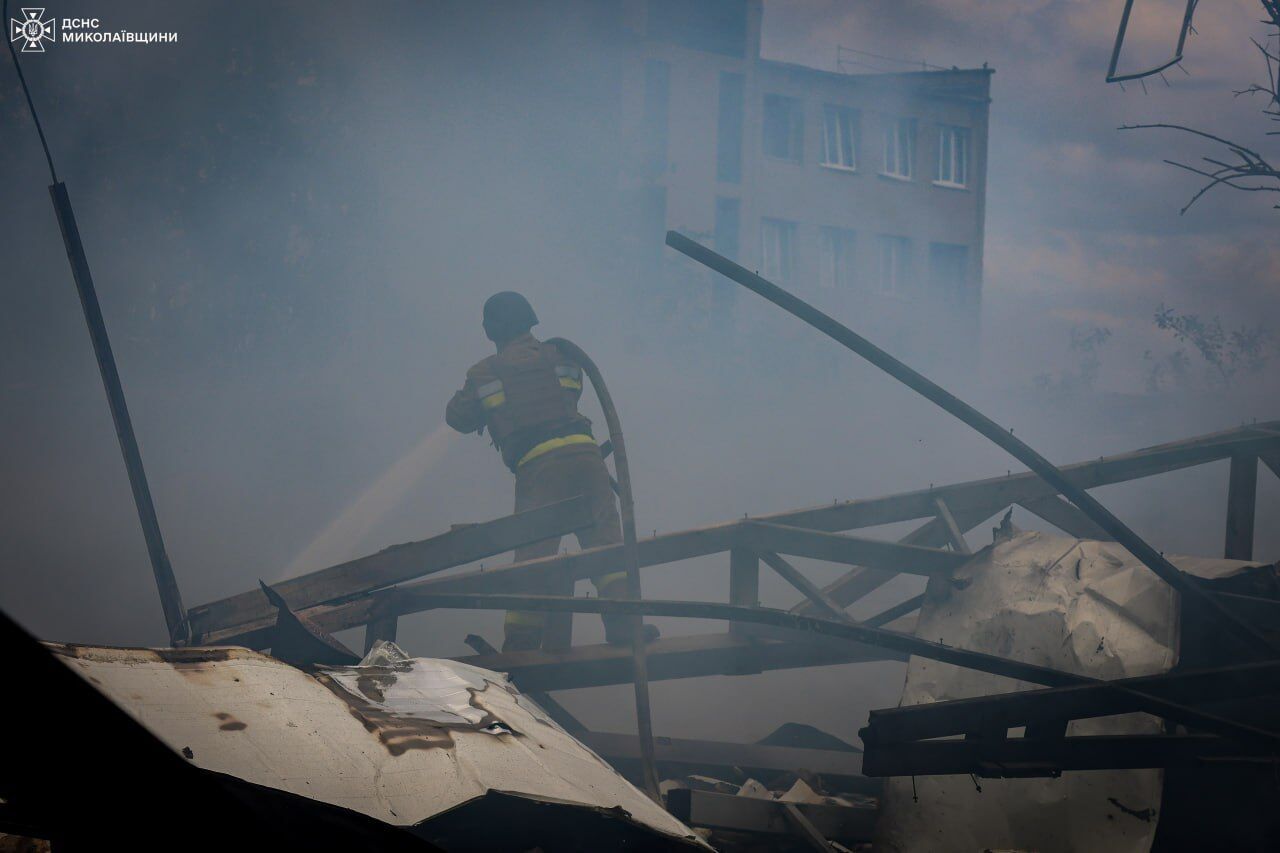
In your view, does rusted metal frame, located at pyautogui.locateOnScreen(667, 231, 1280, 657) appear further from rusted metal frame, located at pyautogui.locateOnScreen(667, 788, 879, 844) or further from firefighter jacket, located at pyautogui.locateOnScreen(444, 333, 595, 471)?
firefighter jacket, located at pyautogui.locateOnScreen(444, 333, 595, 471)

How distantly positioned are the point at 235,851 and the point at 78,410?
1675cm

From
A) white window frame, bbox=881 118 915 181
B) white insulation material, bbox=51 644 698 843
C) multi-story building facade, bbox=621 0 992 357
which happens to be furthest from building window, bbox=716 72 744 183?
white insulation material, bbox=51 644 698 843

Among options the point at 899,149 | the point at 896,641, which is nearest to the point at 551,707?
the point at 896,641

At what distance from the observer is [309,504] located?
50.5 ft

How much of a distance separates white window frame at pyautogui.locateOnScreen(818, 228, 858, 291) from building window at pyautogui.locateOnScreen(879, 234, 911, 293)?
3.08 feet

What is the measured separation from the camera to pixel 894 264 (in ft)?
83.5

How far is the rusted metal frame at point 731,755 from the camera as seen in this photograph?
4535 mm

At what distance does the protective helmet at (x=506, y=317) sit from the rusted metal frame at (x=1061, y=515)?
293 centimetres

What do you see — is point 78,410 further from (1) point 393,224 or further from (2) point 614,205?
(2) point 614,205

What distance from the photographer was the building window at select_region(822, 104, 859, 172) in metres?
24.3

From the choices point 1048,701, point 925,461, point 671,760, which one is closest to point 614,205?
point 925,461

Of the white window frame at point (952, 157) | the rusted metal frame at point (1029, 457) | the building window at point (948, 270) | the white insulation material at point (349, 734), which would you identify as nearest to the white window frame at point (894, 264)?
the building window at point (948, 270)

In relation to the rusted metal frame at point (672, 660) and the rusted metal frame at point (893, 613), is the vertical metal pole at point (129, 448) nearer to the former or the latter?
the rusted metal frame at point (672, 660)

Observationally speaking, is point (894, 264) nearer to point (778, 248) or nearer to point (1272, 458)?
point (778, 248)
